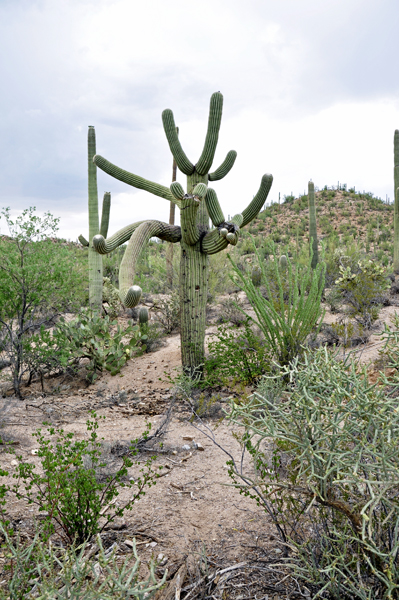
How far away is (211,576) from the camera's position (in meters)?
2.12

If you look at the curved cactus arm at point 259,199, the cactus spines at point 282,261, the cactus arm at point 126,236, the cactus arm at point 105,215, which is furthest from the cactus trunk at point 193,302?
the cactus spines at point 282,261

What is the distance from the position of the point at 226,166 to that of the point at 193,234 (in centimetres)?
179

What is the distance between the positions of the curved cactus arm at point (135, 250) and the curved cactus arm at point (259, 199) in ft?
3.46

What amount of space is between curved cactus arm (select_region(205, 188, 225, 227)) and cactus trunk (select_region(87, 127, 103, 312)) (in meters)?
3.88

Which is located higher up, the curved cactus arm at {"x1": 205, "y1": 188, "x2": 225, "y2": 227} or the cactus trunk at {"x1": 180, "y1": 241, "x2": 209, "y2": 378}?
the curved cactus arm at {"x1": 205, "y1": 188, "x2": 225, "y2": 227}

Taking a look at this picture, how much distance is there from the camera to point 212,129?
6.45m

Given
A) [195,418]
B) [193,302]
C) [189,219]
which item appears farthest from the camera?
[193,302]

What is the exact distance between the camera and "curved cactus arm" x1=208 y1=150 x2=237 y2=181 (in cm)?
721

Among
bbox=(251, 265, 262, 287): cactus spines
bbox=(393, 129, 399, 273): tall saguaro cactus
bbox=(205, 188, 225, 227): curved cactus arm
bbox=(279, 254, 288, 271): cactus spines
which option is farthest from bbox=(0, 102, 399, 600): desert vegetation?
bbox=(393, 129, 399, 273): tall saguaro cactus

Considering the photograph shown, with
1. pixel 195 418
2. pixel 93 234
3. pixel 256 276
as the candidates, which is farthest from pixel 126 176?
pixel 256 276

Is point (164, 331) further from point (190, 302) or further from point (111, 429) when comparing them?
point (111, 429)

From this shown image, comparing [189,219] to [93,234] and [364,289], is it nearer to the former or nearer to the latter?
[93,234]

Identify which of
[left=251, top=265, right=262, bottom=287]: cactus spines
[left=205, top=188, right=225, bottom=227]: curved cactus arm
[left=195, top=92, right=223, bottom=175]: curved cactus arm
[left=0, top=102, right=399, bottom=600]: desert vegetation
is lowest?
[left=0, top=102, right=399, bottom=600]: desert vegetation

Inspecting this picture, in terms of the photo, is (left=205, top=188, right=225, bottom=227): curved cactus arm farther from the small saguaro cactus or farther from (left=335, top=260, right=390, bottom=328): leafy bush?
(left=335, top=260, right=390, bottom=328): leafy bush
